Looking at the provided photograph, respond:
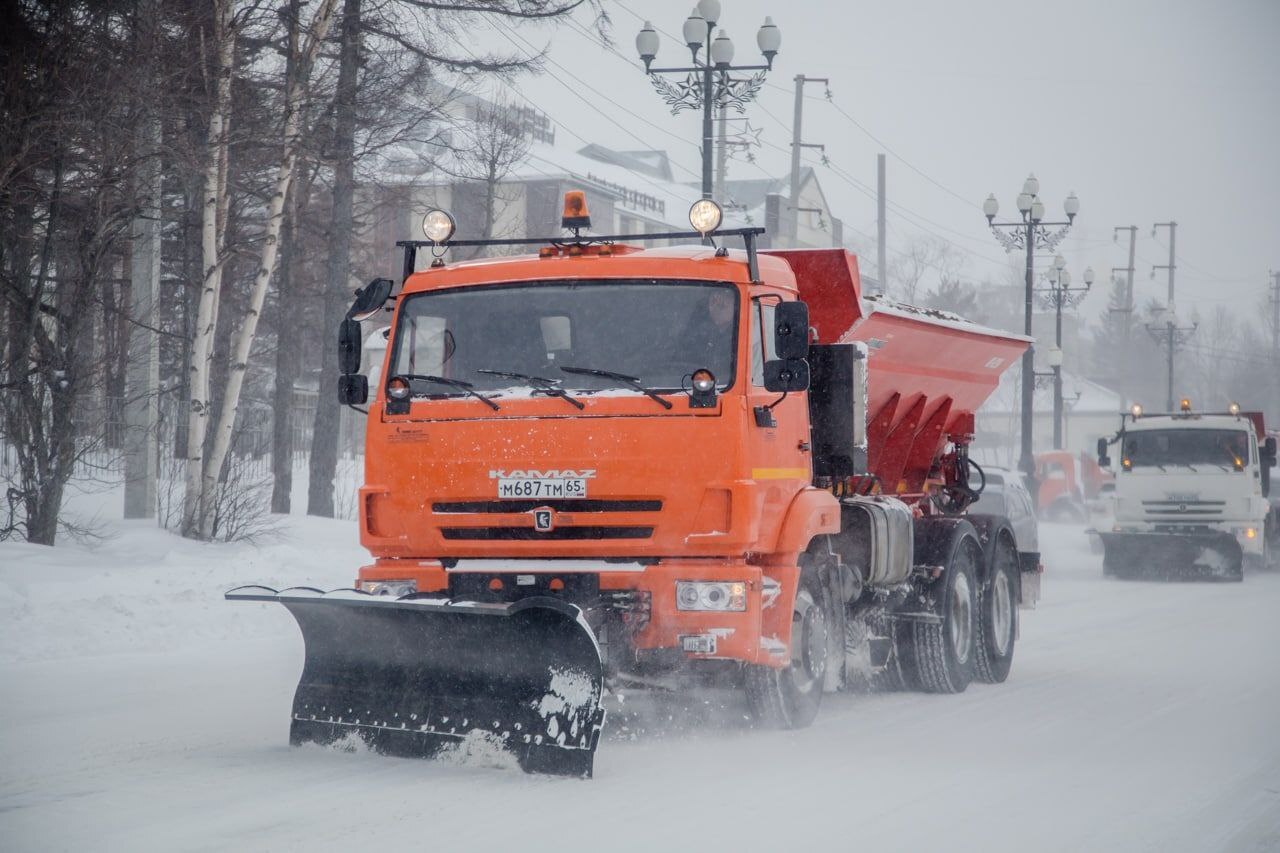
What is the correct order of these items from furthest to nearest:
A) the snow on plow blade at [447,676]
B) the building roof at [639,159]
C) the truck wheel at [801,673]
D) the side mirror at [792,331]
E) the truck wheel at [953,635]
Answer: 1. the building roof at [639,159]
2. the truck wheel at [953,635]
3. the truck wheel at [801,673]
4. the side mirror at [792,331]
5. the snow on plow blade at [447,676]

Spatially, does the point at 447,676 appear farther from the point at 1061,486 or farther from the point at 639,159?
the point at 639,159

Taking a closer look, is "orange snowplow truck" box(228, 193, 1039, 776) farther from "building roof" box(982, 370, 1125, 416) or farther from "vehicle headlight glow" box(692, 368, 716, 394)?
"building roof" box(982, 370, 1125, 416)

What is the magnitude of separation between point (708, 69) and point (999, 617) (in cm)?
951

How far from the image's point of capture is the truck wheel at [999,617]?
10938 millimetres

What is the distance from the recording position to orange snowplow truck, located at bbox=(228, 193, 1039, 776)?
22.5ft

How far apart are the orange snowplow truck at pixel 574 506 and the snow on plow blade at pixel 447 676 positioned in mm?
11

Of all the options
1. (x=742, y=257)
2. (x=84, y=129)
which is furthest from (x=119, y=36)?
(x=742, y=257)

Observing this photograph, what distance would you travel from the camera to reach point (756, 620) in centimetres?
721

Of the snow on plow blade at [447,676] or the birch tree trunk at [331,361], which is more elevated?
the birch tree trunk at [331,361]

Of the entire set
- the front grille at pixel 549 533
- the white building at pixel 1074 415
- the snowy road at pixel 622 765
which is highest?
the white building at pixel 1074 415

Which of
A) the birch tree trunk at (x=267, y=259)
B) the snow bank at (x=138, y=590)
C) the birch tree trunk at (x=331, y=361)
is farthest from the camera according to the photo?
the birch tree trunk at (x=331, y=361)

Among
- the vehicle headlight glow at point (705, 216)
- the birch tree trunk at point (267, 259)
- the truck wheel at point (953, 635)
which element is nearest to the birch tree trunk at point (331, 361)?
the birch tree trunk at point (267, 259)

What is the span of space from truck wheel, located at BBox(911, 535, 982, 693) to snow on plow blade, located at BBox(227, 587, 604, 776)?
4.16 meters

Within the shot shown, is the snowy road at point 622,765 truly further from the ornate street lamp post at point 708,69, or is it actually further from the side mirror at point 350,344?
the ornate street lamp post at point 708,69
